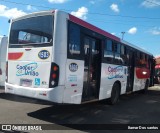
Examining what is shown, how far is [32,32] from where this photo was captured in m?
7.84

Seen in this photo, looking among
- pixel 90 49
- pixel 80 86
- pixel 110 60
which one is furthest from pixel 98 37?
pixel 80 86

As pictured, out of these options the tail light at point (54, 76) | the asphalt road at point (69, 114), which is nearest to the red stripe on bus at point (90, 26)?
the tail light at point (54, 76)

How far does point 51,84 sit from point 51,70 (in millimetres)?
385

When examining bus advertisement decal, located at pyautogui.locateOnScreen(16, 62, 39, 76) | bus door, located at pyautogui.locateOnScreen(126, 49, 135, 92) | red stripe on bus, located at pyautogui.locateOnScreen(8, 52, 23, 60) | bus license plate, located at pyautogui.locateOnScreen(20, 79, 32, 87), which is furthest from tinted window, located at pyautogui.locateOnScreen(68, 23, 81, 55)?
bus door, located at pyautogui.locateOnScreen(126, 49, 135, 92)

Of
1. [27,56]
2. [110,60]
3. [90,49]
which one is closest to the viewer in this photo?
[27,56]

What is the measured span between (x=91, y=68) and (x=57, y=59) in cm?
228

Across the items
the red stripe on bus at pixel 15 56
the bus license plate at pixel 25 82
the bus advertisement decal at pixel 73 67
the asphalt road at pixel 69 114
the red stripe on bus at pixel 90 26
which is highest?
the red stripe on bus at pixel 90 26

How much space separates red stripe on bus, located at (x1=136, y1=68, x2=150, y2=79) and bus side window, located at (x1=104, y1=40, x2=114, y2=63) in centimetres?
459

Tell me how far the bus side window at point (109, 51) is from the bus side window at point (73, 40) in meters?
2.33

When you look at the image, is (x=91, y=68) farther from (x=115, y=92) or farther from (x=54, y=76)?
(x=115, y=92)

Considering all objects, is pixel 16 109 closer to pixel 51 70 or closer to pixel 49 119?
pixel 49 119

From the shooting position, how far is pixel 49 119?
785 centimetres

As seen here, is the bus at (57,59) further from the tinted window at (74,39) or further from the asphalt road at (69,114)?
the asphalt road at (69,114)

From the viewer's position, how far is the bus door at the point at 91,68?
28.2ft
